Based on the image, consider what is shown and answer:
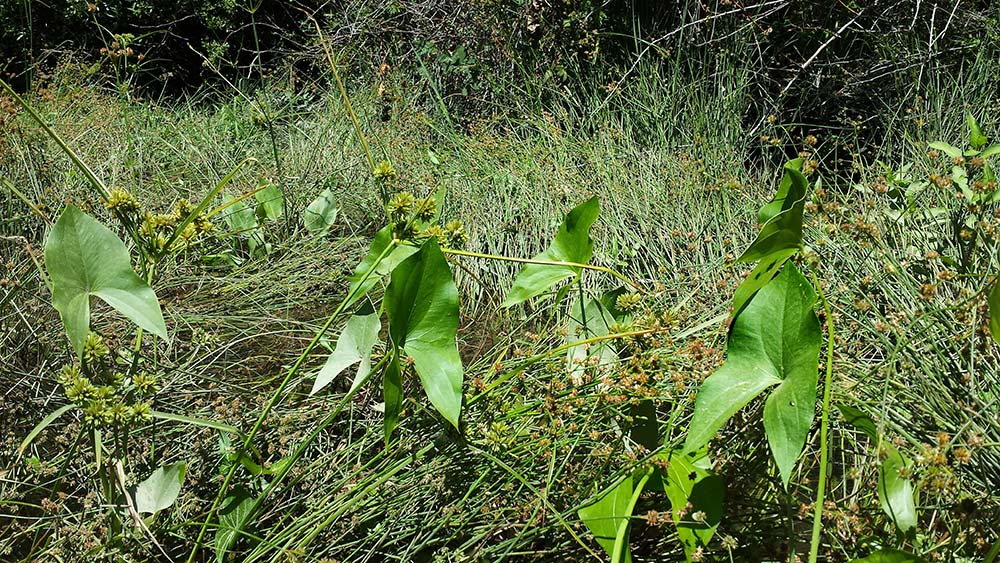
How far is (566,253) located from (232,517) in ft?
2.58

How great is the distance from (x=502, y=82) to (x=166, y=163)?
54.6 inches

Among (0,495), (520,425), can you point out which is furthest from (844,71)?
(0,495)

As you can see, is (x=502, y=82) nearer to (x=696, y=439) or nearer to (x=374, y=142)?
(x=374, y=142)

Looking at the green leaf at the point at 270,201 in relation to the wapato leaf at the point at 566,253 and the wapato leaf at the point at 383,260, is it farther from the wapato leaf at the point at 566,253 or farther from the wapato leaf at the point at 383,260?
the wapato leaf at the point at 566,253

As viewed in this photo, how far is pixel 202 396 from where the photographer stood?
6.46 ft

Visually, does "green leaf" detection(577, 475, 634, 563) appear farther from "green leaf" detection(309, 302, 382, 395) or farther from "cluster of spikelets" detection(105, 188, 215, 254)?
"cluster of spikelets" detection(105, 188, 215, 254)

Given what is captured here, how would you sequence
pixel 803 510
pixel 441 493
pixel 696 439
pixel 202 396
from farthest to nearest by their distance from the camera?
pixel 202 396 < pixel 441 493 < pixel 803 510 < pixel 696 439

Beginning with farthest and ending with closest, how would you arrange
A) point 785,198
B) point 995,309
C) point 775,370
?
point 785,198
point 775,370
point 995,309

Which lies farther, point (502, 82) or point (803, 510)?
point (502, 82)

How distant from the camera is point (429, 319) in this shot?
4.88 feet

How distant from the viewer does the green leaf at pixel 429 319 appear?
1.42 meters

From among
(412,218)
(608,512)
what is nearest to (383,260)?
(412,218)

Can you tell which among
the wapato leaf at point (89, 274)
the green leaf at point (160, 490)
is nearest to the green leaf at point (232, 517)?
the green leaf at point (160, 490)

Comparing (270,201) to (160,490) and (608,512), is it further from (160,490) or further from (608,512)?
(608,512)
